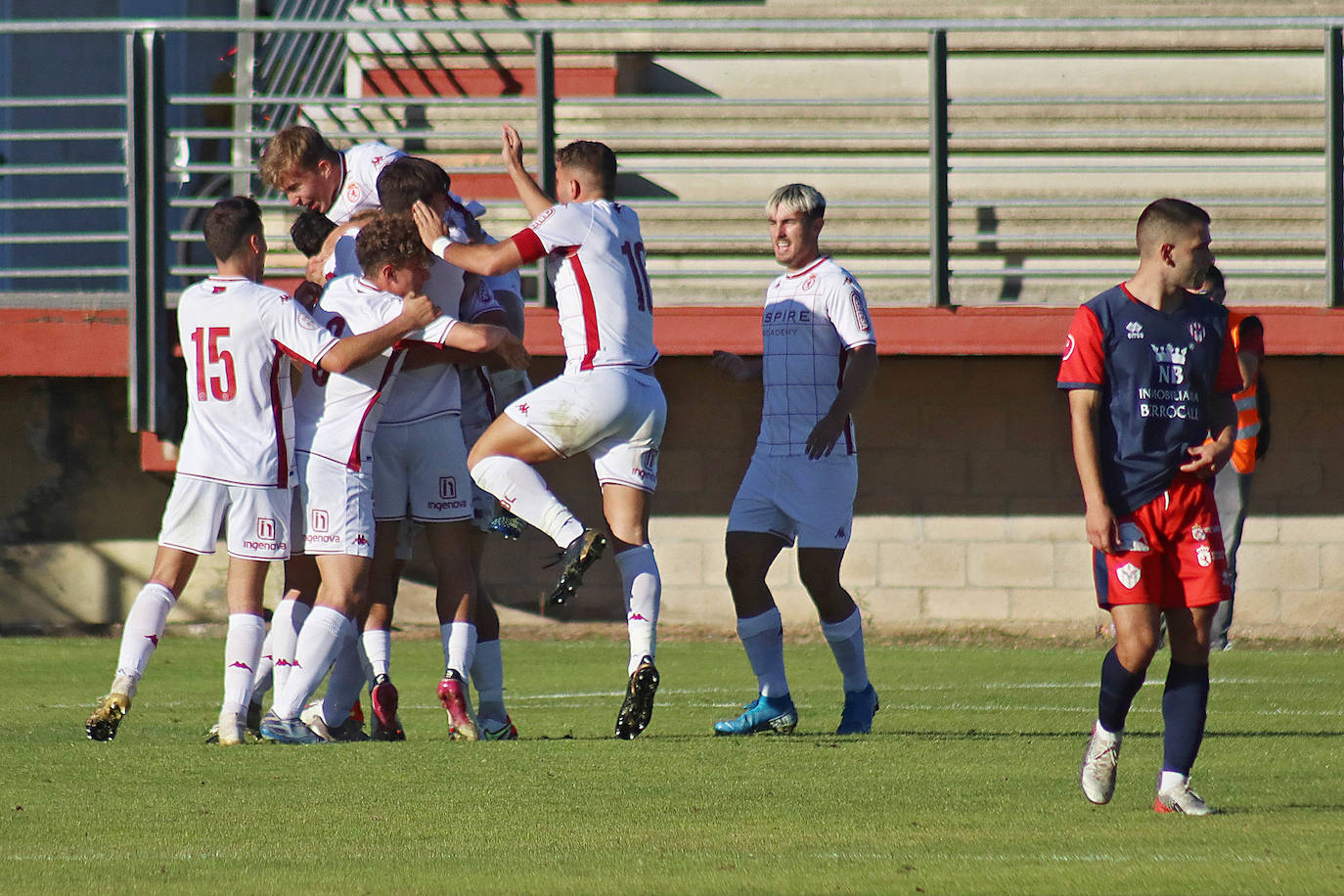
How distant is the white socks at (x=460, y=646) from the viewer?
690 centimetres

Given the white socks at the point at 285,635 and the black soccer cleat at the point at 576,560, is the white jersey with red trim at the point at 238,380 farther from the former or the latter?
the black soccer cleat at the point at 576,560

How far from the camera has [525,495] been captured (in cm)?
679

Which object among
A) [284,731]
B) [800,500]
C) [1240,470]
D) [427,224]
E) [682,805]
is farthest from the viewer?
[1240,470]

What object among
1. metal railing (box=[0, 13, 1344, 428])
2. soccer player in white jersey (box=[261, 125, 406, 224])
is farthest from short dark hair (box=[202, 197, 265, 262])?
metal railing (box=[0, 13, 1344, 428])

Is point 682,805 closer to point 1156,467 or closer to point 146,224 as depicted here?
point 1156,467

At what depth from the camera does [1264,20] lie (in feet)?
38.5

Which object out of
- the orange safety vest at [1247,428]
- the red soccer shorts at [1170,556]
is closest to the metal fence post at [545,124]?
the orange safety vest at [1247,428]

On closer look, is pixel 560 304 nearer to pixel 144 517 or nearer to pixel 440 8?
pixel 144 517

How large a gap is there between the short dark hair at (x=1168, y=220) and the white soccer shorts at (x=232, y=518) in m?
3.24

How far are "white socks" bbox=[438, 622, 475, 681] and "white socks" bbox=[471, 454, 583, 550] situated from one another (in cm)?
48

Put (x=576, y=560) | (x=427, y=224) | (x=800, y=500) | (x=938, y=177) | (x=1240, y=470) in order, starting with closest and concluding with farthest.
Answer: (x=576, y=560) < (x=427, y=224) < (x=800, y=500) < (x=1240, y=470) < (x=938, y=177)

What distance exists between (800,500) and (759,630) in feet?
1.75

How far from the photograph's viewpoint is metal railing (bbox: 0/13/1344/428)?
11.4m

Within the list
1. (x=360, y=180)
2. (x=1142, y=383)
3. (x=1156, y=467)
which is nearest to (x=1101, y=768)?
(x=1156, y=467)
